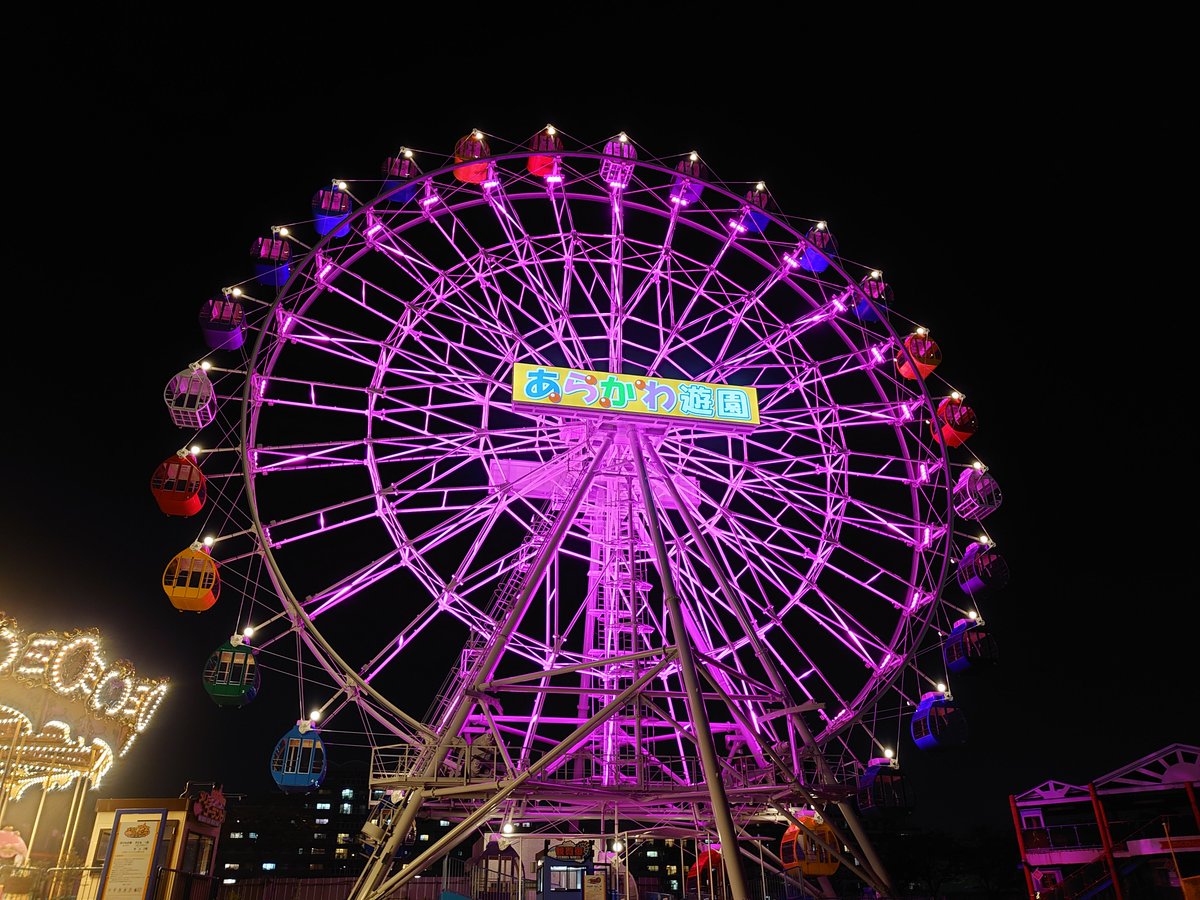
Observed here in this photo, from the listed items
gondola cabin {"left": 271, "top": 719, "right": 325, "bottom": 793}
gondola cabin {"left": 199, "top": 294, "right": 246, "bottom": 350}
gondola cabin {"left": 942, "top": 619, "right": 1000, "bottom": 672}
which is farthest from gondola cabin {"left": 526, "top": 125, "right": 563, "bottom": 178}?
gondola cabin {"left": 942, "top": 619, "right": 1000, "bottom": 672}

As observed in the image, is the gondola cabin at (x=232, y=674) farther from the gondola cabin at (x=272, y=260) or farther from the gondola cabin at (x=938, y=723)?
the gondola cabin at (x=938, y=723)

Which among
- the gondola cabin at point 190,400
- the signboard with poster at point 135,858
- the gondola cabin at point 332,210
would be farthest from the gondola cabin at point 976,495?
the signboard with poster at point 135,858

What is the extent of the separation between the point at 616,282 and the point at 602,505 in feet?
16.5

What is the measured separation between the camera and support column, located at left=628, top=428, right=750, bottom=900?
10398 millimetres

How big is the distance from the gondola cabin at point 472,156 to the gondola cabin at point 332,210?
95.7 inches

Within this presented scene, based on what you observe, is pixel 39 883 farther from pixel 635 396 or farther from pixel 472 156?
pixel 472 156

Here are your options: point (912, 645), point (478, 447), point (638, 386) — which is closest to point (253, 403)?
point (478, 447)

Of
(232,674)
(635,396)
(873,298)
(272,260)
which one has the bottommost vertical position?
(232,674)

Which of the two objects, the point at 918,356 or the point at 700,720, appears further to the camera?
the point at 918,356

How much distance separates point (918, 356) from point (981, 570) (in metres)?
4.89

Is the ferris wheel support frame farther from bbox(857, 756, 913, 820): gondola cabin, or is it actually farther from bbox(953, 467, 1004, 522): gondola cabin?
bbox(953, 467, 1004, 522): gondola cabin

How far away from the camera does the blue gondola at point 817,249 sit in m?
18.9

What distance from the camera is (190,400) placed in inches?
606

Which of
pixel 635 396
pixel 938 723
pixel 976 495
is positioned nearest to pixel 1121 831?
pixel 938 723
